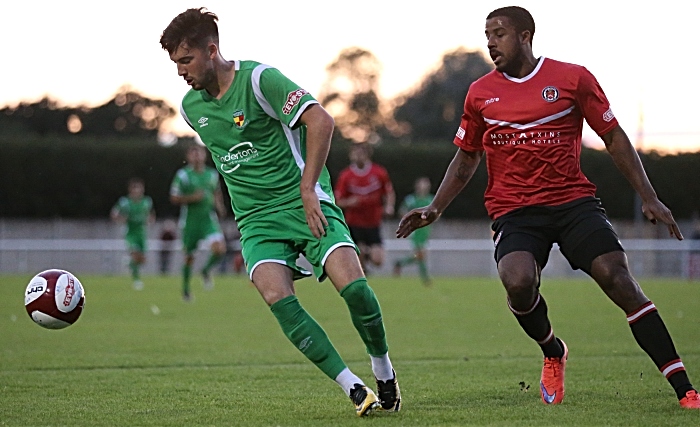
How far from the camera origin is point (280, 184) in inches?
230

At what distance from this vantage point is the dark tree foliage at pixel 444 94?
58281 millimetres

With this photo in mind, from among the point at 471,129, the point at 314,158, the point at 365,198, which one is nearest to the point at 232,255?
the point at 365,198

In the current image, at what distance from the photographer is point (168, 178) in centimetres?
3931

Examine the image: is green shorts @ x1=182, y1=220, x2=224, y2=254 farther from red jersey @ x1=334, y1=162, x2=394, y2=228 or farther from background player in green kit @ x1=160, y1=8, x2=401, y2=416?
background player in green kit @ x1=160, y1=8, x2=401, y2=416

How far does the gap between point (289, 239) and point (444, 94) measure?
5392 cm

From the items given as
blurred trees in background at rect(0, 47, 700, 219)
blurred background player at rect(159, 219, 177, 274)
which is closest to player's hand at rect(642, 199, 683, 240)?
blurred background player at rect(159, 219, 177, 274)

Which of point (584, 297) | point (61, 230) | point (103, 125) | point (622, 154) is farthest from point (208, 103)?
point (103, 125)

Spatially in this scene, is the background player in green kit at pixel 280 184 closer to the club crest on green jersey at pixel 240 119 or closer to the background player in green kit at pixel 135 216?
Answer: the club crest on green jersey at pixel 240 119

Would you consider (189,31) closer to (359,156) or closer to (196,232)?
(196,232)

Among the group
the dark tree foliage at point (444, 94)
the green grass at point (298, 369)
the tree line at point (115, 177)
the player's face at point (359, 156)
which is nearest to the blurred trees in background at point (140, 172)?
the tree line at point (115, 177)

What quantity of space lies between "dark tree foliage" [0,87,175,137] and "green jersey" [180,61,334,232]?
38.0 m

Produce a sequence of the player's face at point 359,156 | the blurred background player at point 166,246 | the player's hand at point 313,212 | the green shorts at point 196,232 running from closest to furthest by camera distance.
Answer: the player's hand at point 313,212
the green shorts at point 196,232
the player's face at point 359,156
the blurred background player at point 166,246

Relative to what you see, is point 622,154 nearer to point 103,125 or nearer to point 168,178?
point 168,178

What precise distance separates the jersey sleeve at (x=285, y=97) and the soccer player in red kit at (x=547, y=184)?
1233 millimetres
